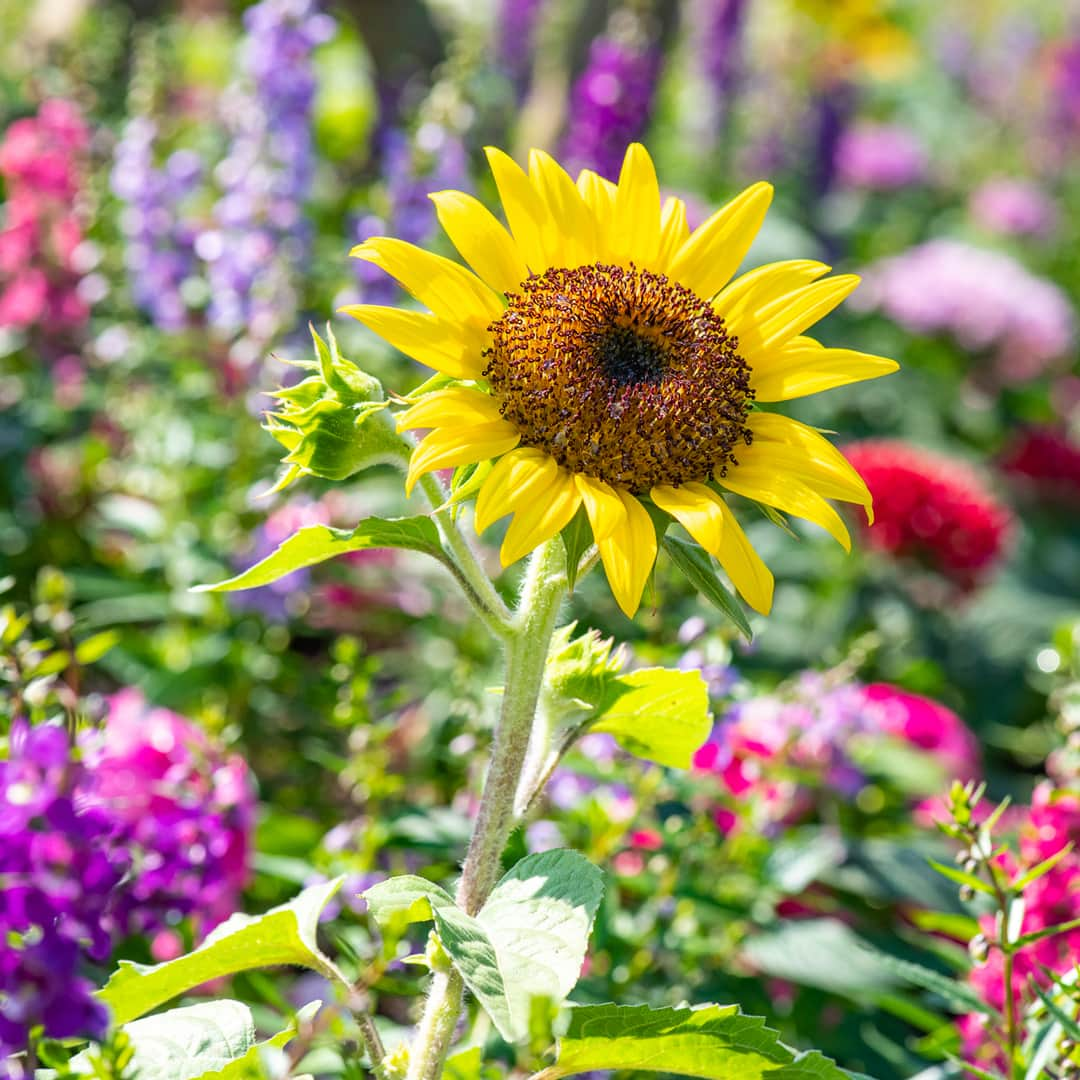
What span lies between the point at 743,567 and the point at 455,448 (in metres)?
0.22

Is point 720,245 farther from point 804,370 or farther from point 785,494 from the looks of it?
point 785,494

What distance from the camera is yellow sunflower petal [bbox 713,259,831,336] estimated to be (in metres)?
1.07

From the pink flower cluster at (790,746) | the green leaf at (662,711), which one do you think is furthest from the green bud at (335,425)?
the pink flower cluster at (790,746)

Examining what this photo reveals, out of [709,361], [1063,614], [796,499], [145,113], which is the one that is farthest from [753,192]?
[1063,614]

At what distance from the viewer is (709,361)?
1026 millimetres

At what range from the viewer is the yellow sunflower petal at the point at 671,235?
1105 millimetres

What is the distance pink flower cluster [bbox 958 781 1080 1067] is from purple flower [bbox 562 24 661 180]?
174 cm

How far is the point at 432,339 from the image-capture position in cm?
97

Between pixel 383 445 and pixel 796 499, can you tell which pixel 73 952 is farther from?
pixel 796 499

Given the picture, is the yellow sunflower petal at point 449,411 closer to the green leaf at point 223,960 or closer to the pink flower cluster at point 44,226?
the green leaf at point 223,960

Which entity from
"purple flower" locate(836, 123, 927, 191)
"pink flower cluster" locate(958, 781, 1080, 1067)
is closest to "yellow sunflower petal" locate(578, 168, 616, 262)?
"pink flower cluster" locate(958, 781, 1080, 1067)

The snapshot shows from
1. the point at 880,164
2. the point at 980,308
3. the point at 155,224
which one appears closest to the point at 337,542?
the point at 155,224

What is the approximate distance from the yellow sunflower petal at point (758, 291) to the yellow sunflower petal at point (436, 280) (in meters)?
0.19

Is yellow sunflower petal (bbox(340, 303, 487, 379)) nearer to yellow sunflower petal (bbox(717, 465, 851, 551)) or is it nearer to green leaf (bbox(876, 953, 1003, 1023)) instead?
yellow sunflower petal (bbox(717, 465, 851, 551))
